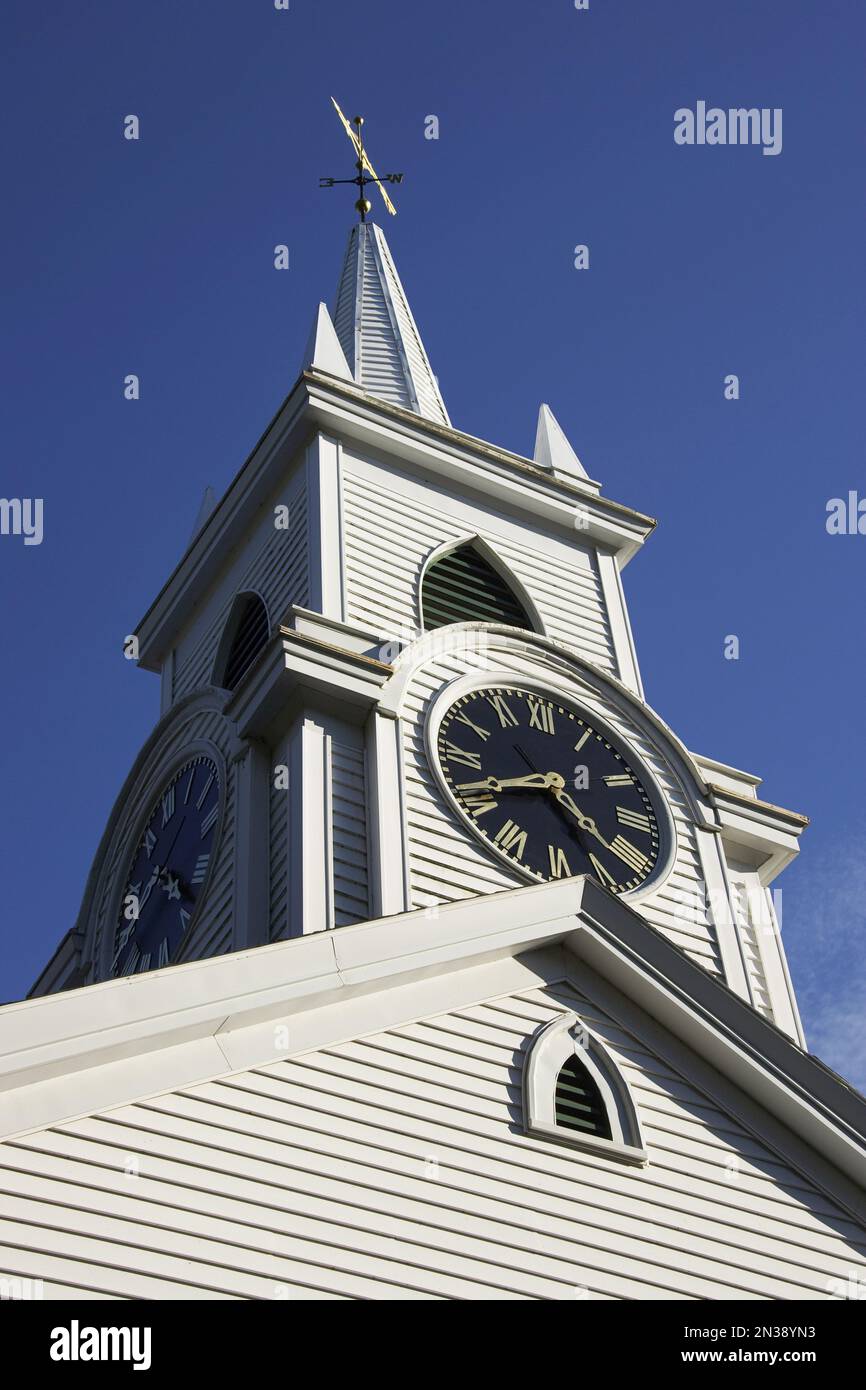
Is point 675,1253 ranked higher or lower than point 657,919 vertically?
lower

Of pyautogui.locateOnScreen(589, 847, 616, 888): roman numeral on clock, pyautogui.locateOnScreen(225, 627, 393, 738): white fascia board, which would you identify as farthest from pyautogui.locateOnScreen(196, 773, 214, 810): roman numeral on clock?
pyautogui.locateOnScreen(589, 847, 616, 888): roman numeral on clock

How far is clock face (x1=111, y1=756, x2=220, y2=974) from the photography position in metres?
18.1

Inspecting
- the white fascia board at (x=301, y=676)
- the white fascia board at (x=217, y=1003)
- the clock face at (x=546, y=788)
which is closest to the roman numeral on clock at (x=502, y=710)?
the clock face at (x=546, y=788)

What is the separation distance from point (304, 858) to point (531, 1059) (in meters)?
4.20

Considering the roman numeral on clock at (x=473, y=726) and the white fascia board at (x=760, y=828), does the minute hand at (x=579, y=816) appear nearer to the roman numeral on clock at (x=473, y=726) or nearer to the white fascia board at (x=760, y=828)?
the roman numeral on clock at (x=473, y=726)

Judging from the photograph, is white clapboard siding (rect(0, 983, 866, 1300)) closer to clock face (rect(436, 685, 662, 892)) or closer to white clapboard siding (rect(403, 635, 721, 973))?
white clapboard siding (rect(403, 635, 721, 973))

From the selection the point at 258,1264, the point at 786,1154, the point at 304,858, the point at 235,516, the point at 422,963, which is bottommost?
the point at 258,1264

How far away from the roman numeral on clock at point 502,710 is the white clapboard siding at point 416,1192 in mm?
6086

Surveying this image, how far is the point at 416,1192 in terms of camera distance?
34.7 feet

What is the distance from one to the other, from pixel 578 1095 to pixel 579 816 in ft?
19.7

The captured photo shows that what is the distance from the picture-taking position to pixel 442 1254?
33.8 feet

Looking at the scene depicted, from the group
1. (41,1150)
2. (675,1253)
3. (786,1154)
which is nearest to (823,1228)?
(786,1154)

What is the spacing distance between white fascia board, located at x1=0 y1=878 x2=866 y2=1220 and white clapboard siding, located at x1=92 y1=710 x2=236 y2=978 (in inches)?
178

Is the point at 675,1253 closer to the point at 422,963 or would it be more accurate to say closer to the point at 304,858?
the point at 422,963
